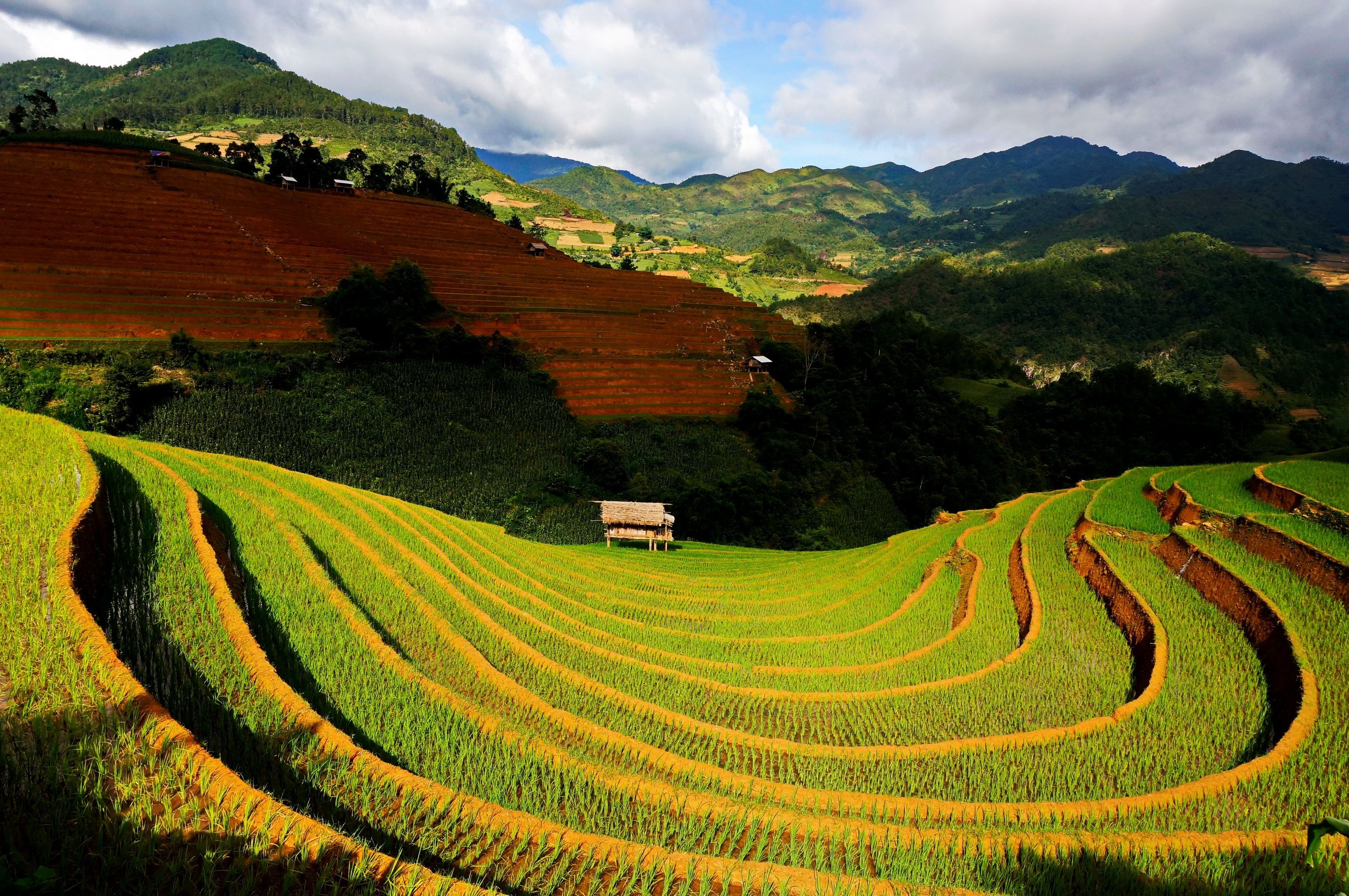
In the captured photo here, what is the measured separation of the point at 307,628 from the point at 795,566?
12411mm

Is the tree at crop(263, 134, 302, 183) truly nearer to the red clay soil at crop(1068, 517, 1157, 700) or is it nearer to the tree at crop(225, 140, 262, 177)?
the tree at crop(225, 140, 262, 177)

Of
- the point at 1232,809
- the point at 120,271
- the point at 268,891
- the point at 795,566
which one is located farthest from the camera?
the point at 120,271

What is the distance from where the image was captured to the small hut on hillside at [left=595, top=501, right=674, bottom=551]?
57.4ft

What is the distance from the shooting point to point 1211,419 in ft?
141

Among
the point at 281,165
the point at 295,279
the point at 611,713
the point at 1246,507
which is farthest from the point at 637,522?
the point at 281,165

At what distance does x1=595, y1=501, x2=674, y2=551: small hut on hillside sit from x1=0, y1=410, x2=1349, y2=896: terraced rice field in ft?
22.7

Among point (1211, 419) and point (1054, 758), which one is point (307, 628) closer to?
point (1054, 758)

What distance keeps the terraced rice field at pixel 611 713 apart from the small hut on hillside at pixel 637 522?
22.7 ft

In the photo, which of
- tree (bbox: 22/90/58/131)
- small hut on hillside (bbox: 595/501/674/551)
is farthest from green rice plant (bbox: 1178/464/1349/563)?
tree (bbox: 22/90/58/131)

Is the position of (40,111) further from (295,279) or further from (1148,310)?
(1148,310)

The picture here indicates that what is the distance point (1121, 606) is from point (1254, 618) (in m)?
1.45

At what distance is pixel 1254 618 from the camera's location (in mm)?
7488

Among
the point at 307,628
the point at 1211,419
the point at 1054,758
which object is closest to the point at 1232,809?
the point at 1054,758

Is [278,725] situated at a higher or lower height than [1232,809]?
lower
